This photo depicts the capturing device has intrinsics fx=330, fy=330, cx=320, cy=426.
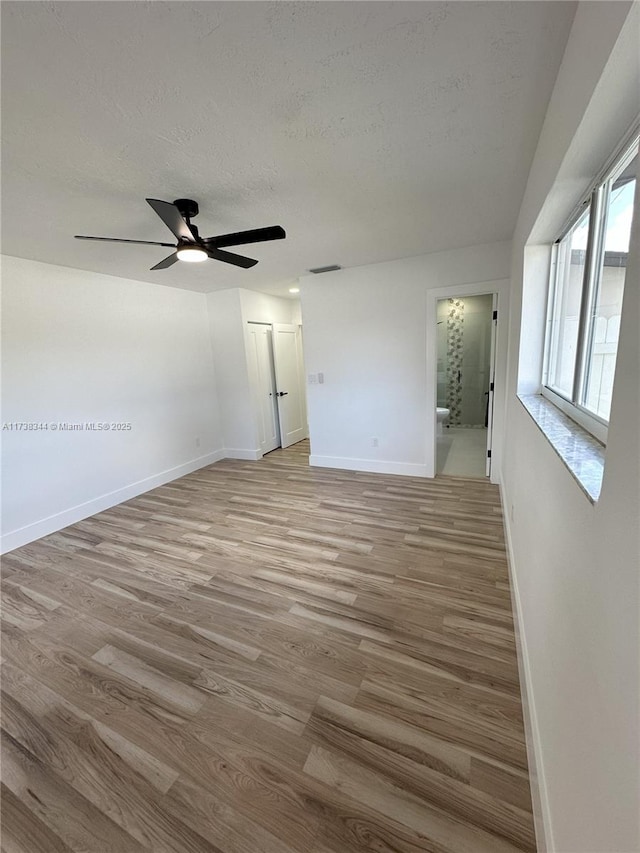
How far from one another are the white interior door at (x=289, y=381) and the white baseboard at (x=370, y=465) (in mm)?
1251

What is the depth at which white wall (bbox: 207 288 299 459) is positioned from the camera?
4633 millimetres

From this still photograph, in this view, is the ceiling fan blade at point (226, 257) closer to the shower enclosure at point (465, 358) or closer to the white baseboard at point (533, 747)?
the white baseboard at point (533, 747)

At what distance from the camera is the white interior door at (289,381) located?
5.39 metres

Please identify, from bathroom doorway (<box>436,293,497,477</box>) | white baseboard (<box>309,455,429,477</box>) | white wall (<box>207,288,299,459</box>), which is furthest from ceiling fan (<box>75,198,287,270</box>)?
bathroom doorway (<box>436,293,497,477</box>)

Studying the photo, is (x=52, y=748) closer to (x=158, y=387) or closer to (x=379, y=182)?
(x=379, y=182)

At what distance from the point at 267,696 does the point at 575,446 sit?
1632mm

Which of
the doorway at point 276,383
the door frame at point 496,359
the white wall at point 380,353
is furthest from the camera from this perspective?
the doorway at point 276,383

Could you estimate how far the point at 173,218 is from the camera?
1880 mm

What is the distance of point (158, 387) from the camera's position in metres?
4.18

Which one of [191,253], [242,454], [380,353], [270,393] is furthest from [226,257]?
[242,454]

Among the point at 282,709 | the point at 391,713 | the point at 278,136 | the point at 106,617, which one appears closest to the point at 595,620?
the point at 391,713

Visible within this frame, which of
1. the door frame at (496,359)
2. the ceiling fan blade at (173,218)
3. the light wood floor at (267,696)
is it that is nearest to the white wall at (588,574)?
the light wood floor at (267,696)

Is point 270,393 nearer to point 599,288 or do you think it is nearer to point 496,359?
point 496,359

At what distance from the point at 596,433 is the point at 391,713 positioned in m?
1.38
